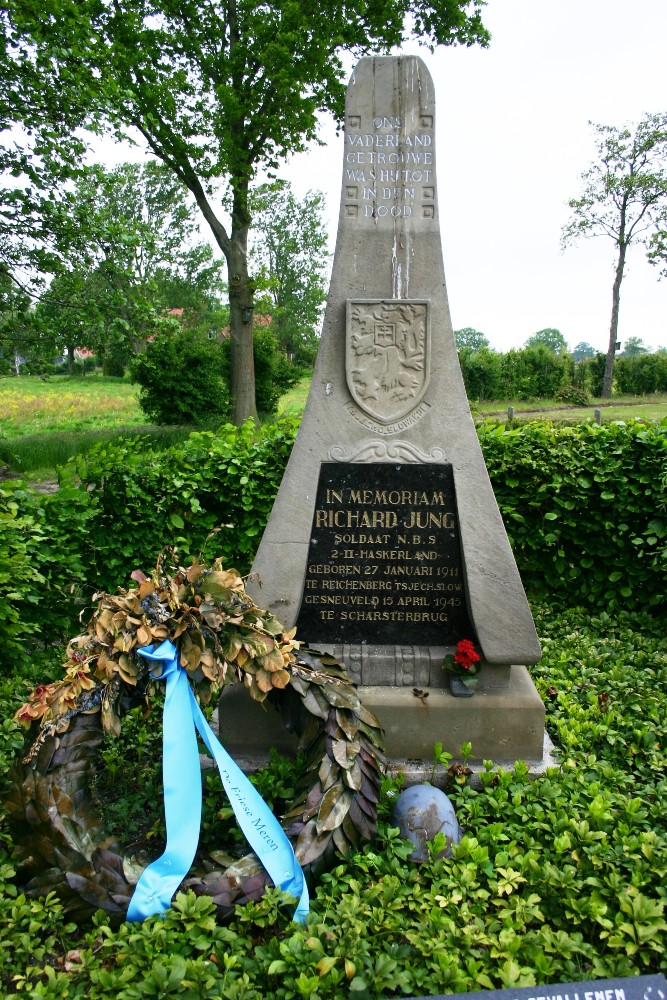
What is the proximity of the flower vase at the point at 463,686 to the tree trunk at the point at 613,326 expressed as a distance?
27.9 meters

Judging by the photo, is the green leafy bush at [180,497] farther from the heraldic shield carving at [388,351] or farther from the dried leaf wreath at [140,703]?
the dried leaf wreath at [140,703]

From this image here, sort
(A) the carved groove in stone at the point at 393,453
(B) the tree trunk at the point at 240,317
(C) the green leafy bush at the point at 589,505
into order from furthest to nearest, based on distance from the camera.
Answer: (B) the tree trunk at the point at 240,317 < (C) the green leafy bush at the point at 589,505 < (A) the carved groove in stone at the point at 393,453

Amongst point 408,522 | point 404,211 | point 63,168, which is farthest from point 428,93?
point 63,168

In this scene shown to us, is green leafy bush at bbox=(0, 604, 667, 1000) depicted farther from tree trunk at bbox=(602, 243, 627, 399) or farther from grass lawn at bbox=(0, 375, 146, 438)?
tree trunk at bbox=(602, 243, 627, 399)

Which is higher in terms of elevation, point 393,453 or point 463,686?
point 393,453

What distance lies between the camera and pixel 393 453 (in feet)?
12.6

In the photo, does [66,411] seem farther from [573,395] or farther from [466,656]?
[466,656]

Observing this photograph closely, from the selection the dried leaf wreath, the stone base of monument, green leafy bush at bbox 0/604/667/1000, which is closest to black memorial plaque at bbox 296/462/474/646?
the stone base of monument

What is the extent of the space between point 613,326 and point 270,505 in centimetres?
2776

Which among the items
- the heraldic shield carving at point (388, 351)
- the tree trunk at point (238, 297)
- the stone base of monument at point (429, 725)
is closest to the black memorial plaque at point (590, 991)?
the stone base of monument at point (429, 725)

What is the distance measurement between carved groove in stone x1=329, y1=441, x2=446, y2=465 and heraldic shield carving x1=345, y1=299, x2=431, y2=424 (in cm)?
19

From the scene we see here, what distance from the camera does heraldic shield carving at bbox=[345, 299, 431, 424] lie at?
146 inches

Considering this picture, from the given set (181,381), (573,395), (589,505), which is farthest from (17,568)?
(573,395)

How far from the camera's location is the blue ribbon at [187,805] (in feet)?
9.13
